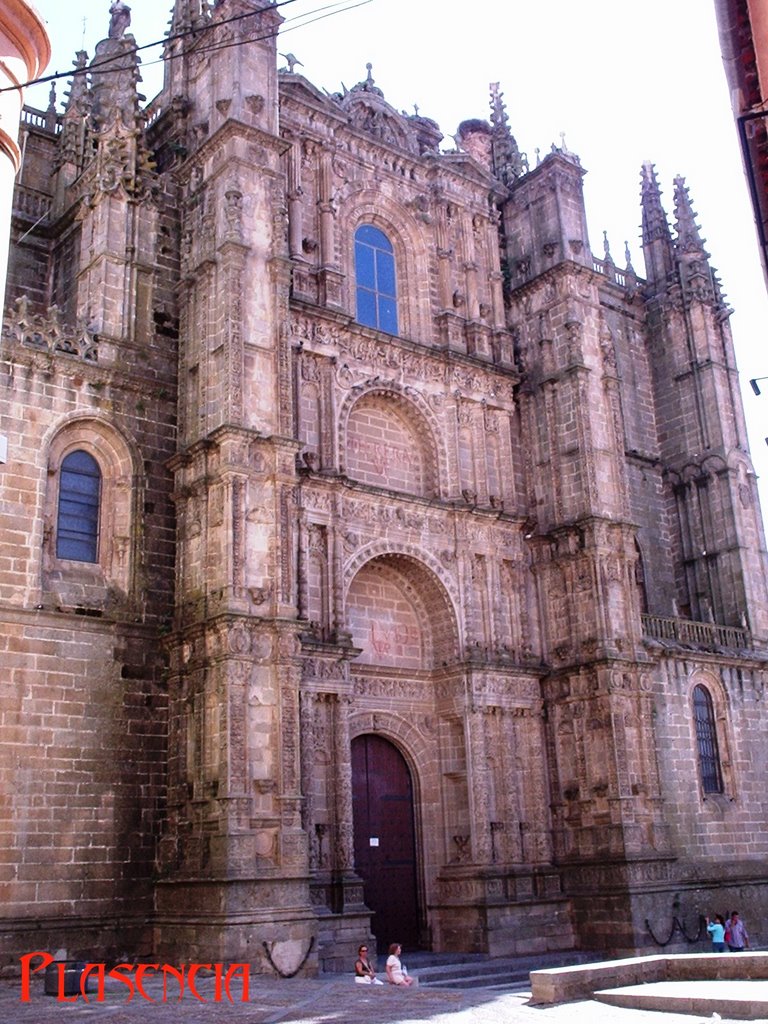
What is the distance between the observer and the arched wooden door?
23.2m

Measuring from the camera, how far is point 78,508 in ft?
69.8

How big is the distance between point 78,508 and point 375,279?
32.3 ft

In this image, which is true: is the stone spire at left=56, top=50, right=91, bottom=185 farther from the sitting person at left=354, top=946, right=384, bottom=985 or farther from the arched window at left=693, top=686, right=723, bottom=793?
the arched window at left=693, top=686, right=723, bottom=793

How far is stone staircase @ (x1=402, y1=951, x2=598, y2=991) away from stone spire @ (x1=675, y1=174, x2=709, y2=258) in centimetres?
2088

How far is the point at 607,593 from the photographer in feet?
85.6

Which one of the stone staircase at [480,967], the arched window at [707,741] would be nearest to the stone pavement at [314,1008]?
the stone staircase at [480,967]

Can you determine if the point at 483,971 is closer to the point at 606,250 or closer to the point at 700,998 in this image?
the point at 700,998

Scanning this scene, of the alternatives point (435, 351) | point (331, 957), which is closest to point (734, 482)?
point (435, 351)

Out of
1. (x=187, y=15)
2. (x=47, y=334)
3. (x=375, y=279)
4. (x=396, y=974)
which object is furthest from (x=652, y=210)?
(x=396, y=974)

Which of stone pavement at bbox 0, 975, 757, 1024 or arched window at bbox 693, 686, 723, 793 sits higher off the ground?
arched window at bbox 693, 686, 723, 793

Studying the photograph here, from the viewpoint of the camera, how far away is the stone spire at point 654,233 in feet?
114

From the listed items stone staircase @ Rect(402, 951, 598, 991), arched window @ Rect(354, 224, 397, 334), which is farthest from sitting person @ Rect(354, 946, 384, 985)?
arched window @ Rect(354, 224, 397, 334)

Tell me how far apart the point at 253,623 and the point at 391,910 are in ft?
24.4

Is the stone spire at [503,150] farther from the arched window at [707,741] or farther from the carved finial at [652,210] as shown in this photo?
the arched window at [707,741]
